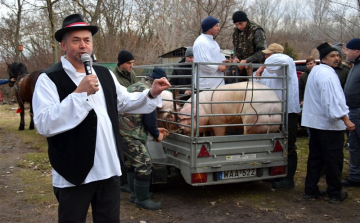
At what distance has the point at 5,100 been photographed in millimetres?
26078

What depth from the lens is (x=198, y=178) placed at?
5305mm

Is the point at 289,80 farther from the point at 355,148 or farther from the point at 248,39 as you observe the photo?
the point at 355,148

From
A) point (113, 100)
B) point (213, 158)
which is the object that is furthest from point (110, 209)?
point (213, 158)

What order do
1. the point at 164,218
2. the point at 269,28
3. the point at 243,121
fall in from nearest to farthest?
the point at 164,218, the point at 243,121, the point at 269,28

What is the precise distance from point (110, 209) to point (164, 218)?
2142mm

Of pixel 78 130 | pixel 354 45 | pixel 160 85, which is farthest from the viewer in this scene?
pixel 354 45

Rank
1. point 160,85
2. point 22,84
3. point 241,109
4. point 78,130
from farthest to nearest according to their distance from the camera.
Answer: point 22,84 → point 241,109 → point 160,85 → point 78,130

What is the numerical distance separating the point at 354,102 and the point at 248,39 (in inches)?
76.0

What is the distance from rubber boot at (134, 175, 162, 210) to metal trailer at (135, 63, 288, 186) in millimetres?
386

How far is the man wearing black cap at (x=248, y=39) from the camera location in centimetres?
655

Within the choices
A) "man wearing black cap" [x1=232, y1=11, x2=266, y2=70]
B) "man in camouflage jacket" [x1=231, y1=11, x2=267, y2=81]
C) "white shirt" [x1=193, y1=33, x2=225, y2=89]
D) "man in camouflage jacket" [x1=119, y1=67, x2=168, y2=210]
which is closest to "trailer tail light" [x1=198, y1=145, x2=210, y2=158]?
"man in camouflage jacket" [x1=119, y1=67, x2=168, y2=210]

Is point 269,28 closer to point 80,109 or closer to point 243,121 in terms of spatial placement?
point 243,121

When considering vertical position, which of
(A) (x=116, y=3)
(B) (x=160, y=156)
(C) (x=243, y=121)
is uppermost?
(A) (x=116, y=3)

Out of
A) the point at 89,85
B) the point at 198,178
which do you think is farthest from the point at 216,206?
the point at 89,85
